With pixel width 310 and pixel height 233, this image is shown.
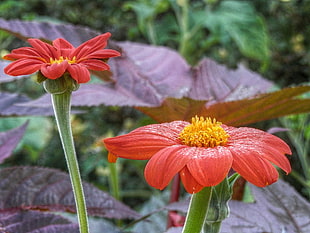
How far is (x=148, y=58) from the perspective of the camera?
1.54ft

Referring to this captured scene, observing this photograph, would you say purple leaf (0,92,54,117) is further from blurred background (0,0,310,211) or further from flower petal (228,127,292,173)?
blurred background (0,0,310,211)

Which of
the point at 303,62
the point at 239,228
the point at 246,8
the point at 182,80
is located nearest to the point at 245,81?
the point at 182,80

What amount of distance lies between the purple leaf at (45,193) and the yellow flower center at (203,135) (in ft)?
0.43

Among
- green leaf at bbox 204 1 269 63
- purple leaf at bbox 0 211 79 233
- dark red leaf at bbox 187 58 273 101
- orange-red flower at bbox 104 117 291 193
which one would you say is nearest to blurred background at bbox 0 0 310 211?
green leaf at bbox 204 1 269 63

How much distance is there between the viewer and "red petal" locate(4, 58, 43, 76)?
205 mm

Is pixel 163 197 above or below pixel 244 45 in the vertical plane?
below

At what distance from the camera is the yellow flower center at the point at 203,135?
20cm

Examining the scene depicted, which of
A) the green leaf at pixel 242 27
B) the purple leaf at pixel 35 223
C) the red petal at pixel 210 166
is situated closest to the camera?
the red petal at pixel 210 166

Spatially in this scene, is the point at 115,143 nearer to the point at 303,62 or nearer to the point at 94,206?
the point at 94,206

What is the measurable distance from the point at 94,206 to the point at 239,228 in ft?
0.33

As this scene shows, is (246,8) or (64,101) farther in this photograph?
(246,8)

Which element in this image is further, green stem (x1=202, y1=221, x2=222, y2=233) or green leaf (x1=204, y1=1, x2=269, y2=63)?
green leaf (x1=204, y1=1, x2=269, y2=63)

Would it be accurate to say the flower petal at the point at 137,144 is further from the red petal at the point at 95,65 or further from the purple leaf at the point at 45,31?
the purple leaf at the point at 45,31

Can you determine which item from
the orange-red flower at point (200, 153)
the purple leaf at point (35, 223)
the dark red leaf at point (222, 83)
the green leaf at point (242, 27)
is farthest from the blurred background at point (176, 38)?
the orange-red flower at point (200, 153)
